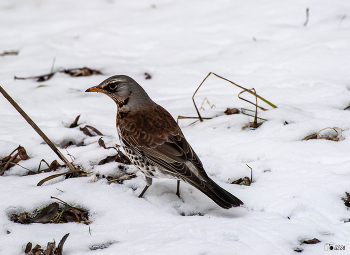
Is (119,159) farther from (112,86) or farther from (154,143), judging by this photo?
(112,86)

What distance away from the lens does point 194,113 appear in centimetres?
496

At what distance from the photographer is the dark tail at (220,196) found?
9.62ft

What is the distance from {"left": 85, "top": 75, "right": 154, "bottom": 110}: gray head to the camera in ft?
12.8

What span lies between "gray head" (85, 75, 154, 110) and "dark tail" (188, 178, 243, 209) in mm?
1262

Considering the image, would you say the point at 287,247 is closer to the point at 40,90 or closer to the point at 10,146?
the point at 10,146

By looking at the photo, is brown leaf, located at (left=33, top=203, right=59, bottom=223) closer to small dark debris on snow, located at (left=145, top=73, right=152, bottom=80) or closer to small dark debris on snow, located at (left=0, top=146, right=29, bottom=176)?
small dark debris on snow, located at (left=0, top=146, right=29, bottom=176)

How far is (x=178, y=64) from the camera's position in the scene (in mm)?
6586

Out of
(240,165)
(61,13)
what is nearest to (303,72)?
(240,165)

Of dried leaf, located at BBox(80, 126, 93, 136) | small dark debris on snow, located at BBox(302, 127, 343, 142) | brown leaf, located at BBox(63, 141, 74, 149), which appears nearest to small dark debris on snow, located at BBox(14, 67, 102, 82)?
dried leaf, located at BBox(80, 126, 93, 136)

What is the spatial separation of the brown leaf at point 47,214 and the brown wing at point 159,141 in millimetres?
949

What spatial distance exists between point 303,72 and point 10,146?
4.46 m

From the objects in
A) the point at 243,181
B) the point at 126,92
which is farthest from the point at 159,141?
the point at 243,181

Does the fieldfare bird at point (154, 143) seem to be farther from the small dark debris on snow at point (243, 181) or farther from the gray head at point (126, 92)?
the small dark debris on snow at point (243, 181)

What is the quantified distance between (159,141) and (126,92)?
0.80 metres
